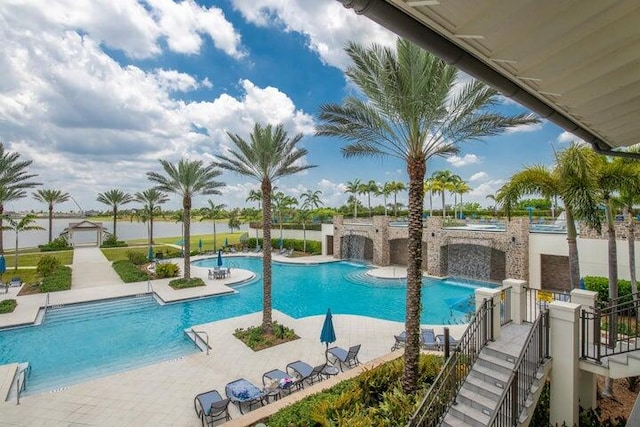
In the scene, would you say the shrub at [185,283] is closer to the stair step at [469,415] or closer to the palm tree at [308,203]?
the palm tree at [308,203]

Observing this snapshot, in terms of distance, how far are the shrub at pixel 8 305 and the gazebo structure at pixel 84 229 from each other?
29.3 meters

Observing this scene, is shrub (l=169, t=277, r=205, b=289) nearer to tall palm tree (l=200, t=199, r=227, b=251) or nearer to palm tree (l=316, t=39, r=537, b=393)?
palm tree (l=316, t=39, r=537, b=393)

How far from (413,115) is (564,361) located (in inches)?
250

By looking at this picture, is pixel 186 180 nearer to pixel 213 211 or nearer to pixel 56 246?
pixel 213 211

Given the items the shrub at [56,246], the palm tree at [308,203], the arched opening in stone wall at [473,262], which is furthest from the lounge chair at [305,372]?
the shrub at [56,246]

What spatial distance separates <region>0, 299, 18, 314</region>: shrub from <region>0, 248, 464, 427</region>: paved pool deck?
588 millimetres

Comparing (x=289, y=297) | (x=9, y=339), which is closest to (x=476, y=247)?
(x=289, y=297)

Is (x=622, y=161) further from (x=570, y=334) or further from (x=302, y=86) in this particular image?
(x=302, y=86)

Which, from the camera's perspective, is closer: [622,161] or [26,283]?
[622,161]

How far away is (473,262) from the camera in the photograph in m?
24.4

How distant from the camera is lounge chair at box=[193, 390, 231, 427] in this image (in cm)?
818

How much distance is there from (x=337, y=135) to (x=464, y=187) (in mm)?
43173

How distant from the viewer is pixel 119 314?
1794 cm

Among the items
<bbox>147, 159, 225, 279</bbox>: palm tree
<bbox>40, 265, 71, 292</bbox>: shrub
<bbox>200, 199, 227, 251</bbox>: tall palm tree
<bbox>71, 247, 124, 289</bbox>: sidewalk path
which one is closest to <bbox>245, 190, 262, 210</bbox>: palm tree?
<bbox>200, 199, 227, 251</bbox>: tall palm tree
